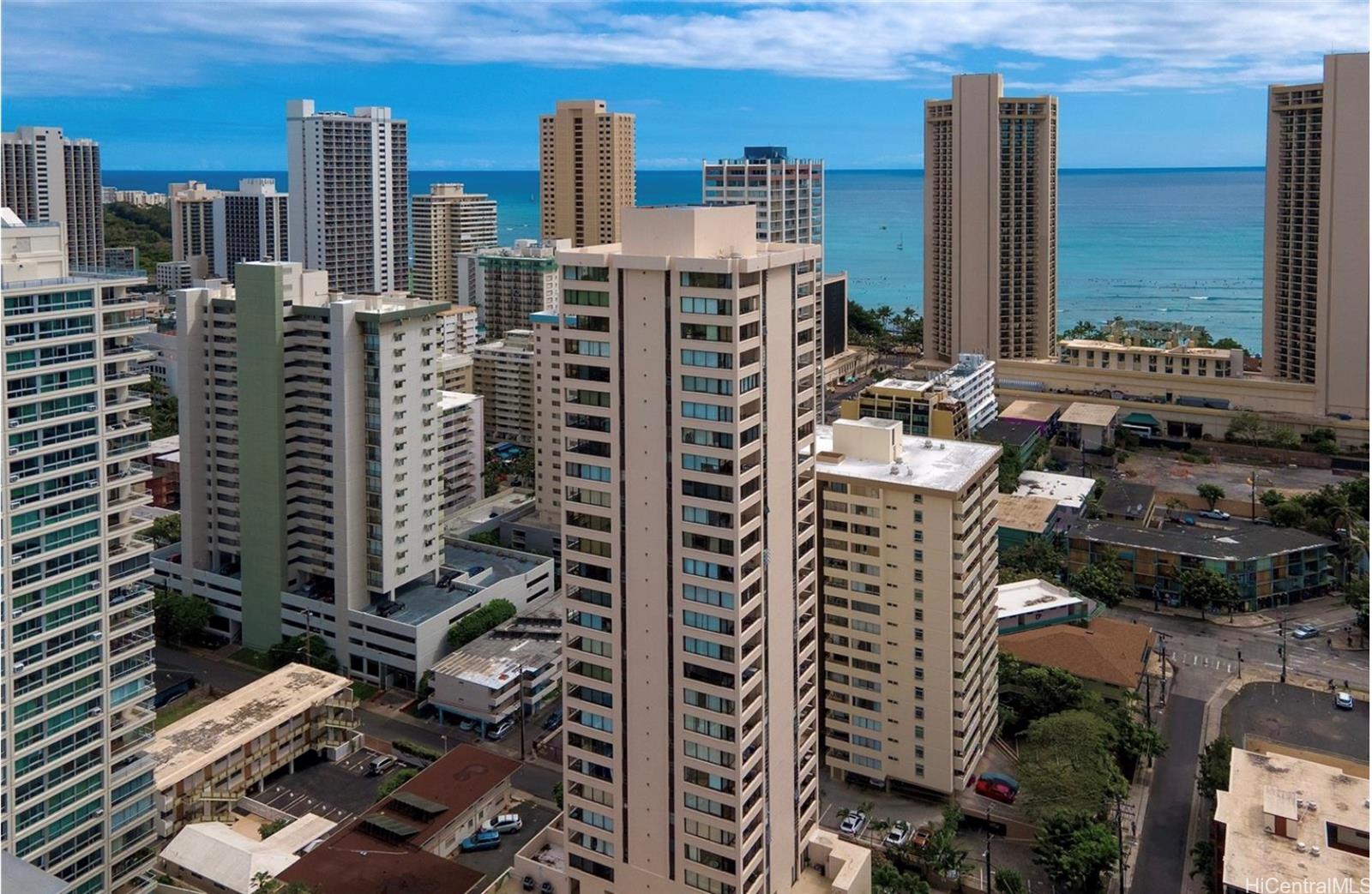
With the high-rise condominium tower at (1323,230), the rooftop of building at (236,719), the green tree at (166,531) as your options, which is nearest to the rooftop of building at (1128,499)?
the high-rise condominium tower at (1323,230)

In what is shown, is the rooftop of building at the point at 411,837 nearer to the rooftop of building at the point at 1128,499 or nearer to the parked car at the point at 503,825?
the parked car at the point at 503,825

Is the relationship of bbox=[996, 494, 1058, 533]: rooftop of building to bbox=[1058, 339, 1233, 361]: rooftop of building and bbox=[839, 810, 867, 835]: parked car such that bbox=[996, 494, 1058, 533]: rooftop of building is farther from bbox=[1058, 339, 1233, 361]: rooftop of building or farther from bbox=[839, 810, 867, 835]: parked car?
bbox=[1058, 339, 1233, 361]: rooftop of building

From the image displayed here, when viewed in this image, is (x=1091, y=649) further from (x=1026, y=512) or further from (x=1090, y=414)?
(x=1090, y=414)

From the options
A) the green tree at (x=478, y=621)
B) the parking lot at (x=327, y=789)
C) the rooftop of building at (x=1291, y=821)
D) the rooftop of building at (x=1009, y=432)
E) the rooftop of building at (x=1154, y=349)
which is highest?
the rooftop of building at (x=1154, y=349)

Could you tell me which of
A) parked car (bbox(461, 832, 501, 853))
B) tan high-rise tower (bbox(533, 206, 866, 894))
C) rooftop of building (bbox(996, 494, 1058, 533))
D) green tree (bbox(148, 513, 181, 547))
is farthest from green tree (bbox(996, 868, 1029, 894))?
green tree (bbox(148, 513, 181, 547))

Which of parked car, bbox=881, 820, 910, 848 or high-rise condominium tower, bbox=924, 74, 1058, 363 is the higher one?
high-rise condominium tower, bbox=924, 74, 1058, 363

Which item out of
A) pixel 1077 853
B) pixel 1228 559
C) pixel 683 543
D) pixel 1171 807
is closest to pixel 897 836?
pixel 1077 853
